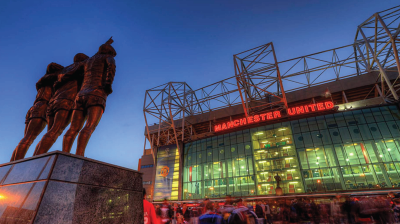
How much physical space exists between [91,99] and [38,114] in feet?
6.45

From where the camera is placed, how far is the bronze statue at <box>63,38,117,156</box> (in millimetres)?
3846

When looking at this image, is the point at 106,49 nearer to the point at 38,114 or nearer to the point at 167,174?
the point at 38,114

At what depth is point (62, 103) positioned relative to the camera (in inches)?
176

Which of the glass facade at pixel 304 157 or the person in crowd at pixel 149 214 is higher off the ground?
the glass facade at pixel 304 157

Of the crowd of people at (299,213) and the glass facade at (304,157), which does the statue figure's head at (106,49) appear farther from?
the glass facade at (304,157)

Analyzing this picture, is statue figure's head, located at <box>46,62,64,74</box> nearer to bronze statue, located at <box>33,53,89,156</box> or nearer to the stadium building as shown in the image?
bronze statue, located at <box>33,53,89,156</box>

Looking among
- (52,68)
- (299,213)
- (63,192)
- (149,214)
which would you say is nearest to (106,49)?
(52,68)

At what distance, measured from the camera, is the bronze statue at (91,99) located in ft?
12.6

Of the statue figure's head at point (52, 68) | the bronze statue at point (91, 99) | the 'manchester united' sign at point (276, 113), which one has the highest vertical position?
the 'manchester united' sign at point (276, 113)

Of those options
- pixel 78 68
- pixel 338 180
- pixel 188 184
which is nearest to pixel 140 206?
pixel 78 68

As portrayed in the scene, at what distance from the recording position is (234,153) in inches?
1166

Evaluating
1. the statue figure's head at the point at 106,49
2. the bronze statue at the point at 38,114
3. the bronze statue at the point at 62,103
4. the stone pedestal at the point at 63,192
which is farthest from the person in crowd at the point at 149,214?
the statue figure's head at the point at 106,49

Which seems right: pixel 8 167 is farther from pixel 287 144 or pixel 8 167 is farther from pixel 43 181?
pixel 287 144

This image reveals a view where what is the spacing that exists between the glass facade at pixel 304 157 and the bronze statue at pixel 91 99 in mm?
25796
